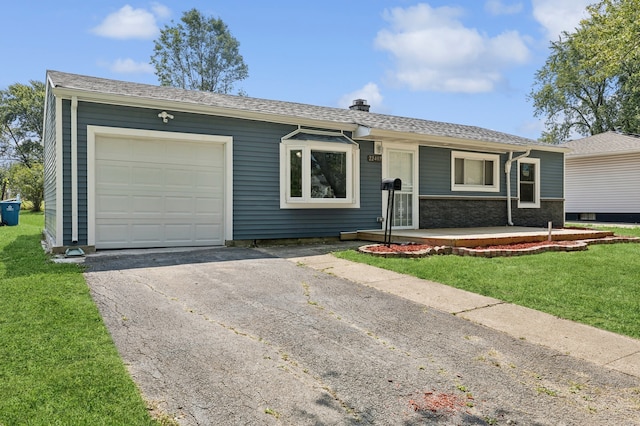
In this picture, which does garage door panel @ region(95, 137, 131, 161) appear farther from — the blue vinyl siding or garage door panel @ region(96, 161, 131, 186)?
the blue vinyl siding

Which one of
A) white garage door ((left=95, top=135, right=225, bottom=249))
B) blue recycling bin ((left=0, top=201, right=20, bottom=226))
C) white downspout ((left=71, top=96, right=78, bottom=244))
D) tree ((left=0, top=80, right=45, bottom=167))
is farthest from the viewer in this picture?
tree ((left=0, top=80, right=45, bottom=167))

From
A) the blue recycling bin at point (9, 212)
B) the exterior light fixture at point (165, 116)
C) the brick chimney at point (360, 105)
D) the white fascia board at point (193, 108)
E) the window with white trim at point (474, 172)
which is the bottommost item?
the blue recycling bin at point (9, 212)

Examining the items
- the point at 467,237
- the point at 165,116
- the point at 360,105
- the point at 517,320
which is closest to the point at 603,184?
the point at 360,105

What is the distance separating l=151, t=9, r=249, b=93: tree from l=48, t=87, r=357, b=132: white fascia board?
86.2 ft

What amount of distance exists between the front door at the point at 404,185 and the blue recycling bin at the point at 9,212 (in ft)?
43.6

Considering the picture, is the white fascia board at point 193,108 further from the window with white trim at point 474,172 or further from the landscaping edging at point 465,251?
the window with white trim at point 474,172

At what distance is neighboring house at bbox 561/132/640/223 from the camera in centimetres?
1767

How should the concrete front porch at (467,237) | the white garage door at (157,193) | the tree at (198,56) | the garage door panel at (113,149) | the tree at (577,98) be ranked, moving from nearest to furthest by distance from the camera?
the garage door panel at (113,149)
the white garage door at (157,193)
the concrete front porch at (467,237)
the tree at (577,98)
the tree at (198,56)

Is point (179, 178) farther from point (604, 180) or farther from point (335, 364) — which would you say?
point (604, 180)

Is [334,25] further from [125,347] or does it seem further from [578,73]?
[578,73]

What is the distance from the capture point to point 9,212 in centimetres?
1495

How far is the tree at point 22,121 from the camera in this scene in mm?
38781

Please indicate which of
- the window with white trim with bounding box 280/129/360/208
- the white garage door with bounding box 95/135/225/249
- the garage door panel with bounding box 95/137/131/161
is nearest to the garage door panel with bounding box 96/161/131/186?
the white garage door with bounding box 95/135/225/249

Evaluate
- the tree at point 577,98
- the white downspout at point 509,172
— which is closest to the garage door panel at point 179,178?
the white downspout at point 509,172
